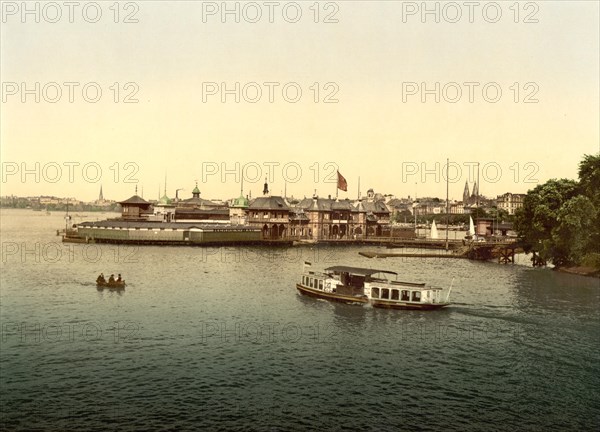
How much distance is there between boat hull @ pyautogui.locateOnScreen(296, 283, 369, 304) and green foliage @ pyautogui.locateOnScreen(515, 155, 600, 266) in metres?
46.9

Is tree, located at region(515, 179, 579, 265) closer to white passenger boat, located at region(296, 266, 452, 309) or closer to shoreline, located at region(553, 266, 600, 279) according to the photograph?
Answer: shoreline, located at region(553, 266, 600, 279)

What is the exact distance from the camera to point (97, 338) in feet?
156

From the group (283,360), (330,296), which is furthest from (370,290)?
(283,360)

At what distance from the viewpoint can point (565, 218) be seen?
309 feet

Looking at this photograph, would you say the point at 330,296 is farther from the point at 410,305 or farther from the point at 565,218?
the point at 565,218

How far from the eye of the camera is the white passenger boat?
63.3 m

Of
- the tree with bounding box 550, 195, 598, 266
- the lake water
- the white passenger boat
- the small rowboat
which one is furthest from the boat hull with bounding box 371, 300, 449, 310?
the tree with bounding box 550, 195, 598, 266

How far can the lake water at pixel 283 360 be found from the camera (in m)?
32.8

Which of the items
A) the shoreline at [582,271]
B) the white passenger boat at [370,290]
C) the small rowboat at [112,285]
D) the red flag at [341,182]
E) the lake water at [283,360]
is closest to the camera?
the lake water at [283,360]

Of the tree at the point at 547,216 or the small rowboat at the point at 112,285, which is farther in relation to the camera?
the tree at the point at 547,216

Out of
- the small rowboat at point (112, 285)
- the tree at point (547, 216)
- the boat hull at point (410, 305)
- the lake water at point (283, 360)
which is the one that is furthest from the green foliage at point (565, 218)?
the small rowboat at point (112, 285)

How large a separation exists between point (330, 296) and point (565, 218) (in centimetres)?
4923

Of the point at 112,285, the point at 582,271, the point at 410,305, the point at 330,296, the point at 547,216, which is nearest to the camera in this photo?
the point at 410,305

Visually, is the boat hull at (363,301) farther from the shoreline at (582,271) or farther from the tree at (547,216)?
the tree at (547,216)
